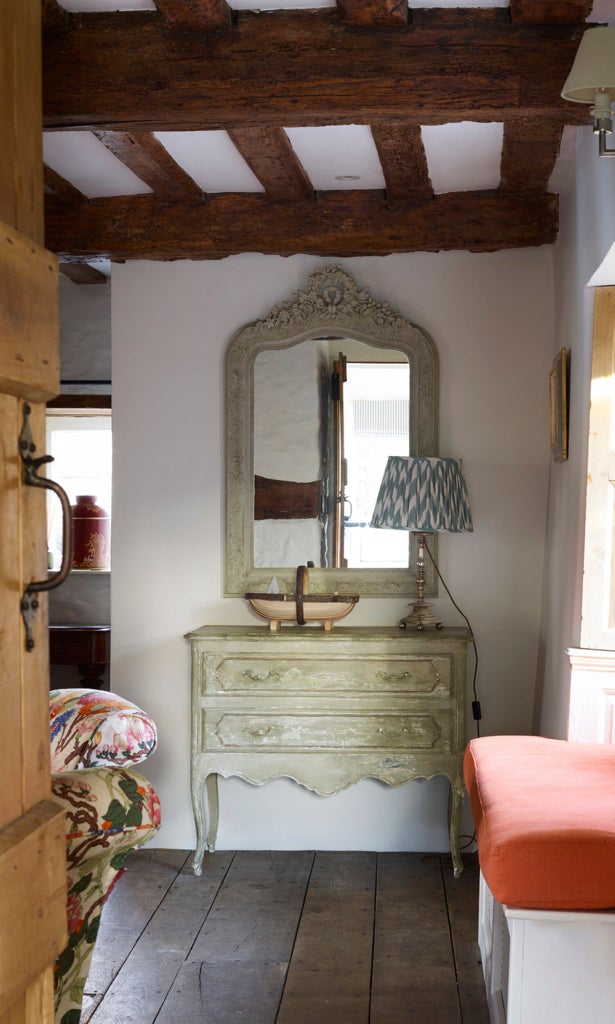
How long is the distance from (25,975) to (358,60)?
2.27m

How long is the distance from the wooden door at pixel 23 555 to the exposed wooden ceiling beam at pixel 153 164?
1993mm

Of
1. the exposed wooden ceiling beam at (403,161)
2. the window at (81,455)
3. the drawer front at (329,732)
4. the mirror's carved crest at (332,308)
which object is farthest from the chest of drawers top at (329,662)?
the window at (81,455)

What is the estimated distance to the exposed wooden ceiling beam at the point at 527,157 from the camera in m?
3.37

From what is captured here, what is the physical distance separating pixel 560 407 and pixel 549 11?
4.61 ft

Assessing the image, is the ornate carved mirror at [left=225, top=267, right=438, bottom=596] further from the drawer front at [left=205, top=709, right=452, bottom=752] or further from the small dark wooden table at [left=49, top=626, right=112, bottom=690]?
the small dark wooden table at [left=49, top=626, right=112, bottom=690]

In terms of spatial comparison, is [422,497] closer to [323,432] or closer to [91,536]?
[323,432]

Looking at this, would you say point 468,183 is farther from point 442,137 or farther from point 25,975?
point 25,975

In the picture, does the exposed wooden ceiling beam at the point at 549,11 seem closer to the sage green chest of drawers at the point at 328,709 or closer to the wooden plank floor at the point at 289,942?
the sage green chest of drawers at the point at 328,709

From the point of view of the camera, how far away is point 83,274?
5.52 m

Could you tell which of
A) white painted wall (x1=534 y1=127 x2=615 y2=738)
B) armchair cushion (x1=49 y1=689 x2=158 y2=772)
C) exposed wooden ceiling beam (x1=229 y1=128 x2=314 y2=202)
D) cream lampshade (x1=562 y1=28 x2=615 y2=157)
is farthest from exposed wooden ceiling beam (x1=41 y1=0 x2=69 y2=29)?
armchair cushion (x1=49 y1=689 x2=158 y2=772)

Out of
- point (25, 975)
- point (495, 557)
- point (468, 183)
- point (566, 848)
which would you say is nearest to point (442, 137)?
point (468, 183)

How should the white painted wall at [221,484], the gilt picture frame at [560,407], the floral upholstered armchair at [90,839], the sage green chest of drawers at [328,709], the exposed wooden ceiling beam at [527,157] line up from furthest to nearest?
the white painted wall at [221,484], the sage green chest of drawers at [328,709], the gilt picture frame at [560,407], the exposed wooden ceiling beam at [527,157], the floral upholstered armchair at [90,839]

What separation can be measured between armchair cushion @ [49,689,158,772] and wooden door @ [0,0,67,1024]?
5.12 feet

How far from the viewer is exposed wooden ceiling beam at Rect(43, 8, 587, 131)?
107 inches
